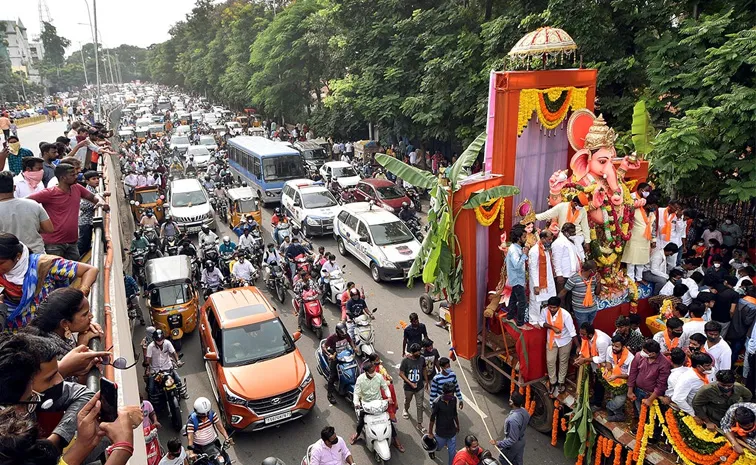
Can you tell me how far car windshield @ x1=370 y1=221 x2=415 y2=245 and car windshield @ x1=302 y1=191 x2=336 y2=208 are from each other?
4623mm

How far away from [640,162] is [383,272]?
7.01m

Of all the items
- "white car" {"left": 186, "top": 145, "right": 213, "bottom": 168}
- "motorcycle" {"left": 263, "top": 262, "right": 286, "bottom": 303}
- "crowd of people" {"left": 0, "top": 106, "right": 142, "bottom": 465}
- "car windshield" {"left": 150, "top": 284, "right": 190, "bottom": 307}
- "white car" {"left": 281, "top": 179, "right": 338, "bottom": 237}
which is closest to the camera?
"crowd of people" {"left": 0, "top": 106, "right": 142, "bottom": 465}

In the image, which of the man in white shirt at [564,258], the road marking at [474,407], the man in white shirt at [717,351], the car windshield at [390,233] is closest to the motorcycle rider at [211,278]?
the car windshield at [390,233]

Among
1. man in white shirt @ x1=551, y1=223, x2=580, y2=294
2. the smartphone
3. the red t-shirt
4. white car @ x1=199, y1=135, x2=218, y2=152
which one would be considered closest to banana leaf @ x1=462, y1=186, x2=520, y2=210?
man in white shirt @ x1=551, y1=223, x2=580, y2=294

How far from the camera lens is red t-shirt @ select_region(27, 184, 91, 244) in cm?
659

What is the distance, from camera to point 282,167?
76.8ft

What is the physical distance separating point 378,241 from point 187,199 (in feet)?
27.8

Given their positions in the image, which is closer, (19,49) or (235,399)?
(235,399)

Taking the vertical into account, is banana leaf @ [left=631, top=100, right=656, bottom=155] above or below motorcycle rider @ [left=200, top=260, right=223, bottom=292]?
above

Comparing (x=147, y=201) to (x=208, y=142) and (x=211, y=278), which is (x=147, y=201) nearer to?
(x=211, y=278)

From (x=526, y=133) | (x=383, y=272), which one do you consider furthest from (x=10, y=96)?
(x=526, y=133)

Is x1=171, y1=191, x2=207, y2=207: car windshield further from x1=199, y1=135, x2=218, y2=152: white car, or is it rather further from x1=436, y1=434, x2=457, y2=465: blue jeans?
x1=199, y1=135, x2=218, y2=152: white car

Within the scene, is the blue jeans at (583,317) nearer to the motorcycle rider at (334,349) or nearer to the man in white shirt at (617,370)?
the man in white shirt at (617,370)

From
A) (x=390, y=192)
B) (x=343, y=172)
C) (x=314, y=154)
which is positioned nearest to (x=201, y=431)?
(x=390, y=192)
